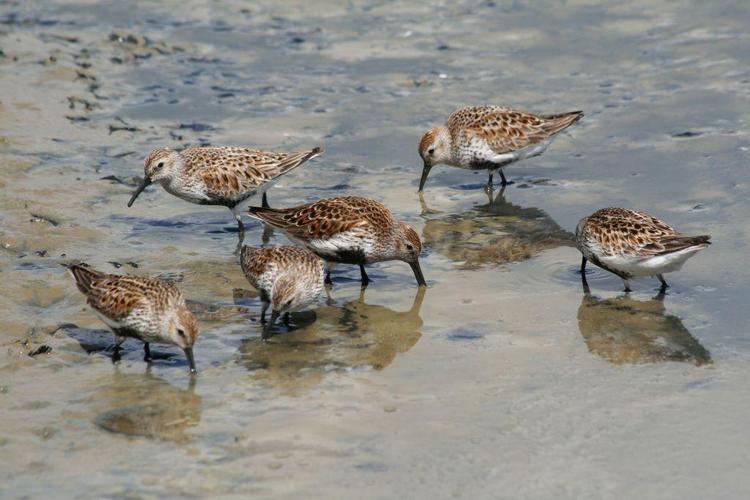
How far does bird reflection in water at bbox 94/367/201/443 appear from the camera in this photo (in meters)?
10.1

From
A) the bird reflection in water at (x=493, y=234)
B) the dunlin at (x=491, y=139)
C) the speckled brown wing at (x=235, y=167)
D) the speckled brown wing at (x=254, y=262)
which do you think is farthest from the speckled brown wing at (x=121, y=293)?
the dunlin at (x=491, y=139)

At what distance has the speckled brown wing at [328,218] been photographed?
1365 cm

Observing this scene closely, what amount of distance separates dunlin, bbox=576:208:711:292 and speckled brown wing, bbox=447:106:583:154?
142 inches

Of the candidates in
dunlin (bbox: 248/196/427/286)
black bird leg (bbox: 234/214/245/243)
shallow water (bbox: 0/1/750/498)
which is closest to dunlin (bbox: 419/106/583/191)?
shallow water (bbox: 0/1/750/498)

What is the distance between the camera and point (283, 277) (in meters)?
12.1

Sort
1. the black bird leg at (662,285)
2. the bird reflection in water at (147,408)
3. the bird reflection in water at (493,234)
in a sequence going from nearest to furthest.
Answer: the bird reflection in water at (147,408)
the black bird leg at (662,285)
the bird reflection in water at (493,234)

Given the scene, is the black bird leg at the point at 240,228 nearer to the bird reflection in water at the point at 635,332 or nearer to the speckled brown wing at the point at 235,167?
the speckled brown wing at the point at 235,167

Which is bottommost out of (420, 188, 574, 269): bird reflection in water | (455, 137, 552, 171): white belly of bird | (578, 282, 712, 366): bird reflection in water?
(578, 282, 712, 366): bird reflection in water

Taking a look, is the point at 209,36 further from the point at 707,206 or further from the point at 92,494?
the point at 92,494

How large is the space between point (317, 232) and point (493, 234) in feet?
9.11

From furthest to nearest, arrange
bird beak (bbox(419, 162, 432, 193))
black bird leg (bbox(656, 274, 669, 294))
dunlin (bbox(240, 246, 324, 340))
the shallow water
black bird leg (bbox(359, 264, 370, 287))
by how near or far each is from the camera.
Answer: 1. bird beak (bbox(419, 162, 432, 193))
2. black bird leg (bbox(359, 264, 370, 287))
3. black bird leg (bbox(656, 274, 669, 294))
4. dunlin (bbox(240, 246, 324, 340))
5. the shallow water

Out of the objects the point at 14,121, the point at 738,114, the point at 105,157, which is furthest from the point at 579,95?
the point at 14,121

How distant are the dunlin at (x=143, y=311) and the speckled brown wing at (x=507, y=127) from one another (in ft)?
22.0

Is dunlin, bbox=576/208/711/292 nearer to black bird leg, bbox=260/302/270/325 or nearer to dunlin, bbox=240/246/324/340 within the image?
dunlin, bbox=240/246/324/340
